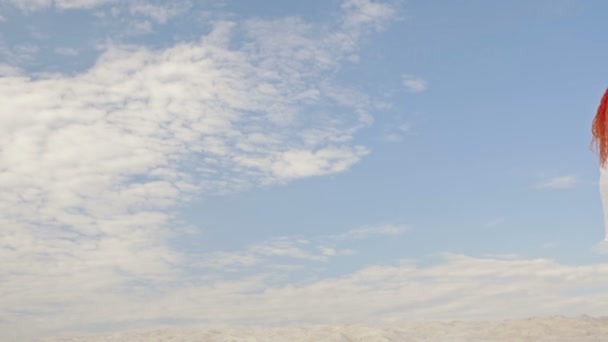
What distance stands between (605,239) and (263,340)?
4.78 meters

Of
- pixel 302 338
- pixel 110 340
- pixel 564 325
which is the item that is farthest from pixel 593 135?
pixel 110 340

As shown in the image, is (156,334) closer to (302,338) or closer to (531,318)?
(302,338)

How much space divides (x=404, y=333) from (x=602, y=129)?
3785 millimetres

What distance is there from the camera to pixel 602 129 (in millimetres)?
10148

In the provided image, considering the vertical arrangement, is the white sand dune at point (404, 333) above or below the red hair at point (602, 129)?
below

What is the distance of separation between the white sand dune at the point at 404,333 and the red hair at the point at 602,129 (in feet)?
7.32

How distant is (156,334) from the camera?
9.70 meters

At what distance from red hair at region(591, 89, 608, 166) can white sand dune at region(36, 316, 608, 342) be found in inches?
87.9

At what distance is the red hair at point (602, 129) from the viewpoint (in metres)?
10.1

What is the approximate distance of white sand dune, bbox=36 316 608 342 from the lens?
9.19m

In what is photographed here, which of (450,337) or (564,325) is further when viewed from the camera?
(564,325)

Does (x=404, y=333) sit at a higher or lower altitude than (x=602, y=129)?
lower

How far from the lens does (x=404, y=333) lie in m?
9.55

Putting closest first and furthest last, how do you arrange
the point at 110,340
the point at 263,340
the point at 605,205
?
the point at 263,340 → the point at 110,340 → the point at 605,205
